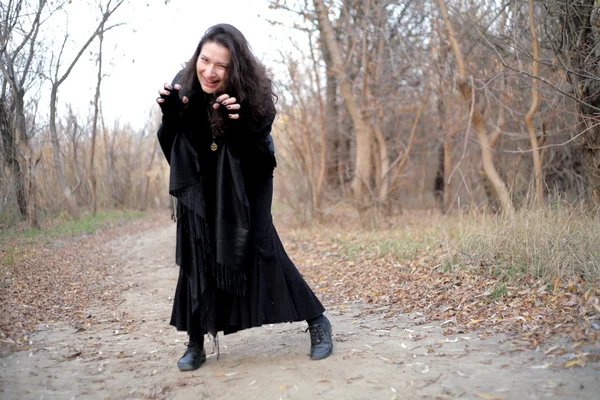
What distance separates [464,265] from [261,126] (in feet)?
9.13

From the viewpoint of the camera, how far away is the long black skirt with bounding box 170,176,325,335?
10.3 ft

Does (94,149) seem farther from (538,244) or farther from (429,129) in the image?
(538,244)

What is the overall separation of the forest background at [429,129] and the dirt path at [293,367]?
0.93 meters

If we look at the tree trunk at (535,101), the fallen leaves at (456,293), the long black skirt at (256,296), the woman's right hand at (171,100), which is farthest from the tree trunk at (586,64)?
the woman's right hand at (171,100)

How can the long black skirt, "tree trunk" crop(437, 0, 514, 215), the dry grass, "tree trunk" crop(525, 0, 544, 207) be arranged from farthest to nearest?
"tree trunk" crop(437, 0, 514, 215) < "tree trunk" crop(525, 0, 544, 207) < the dry grass < the long black skirt

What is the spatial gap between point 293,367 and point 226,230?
881 millimetres

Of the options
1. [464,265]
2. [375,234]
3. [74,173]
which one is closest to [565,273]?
[464,265]

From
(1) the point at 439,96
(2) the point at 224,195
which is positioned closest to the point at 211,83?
(2) the point at 224,195

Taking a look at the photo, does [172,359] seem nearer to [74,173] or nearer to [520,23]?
[520,23]

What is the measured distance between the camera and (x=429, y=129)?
1252cm

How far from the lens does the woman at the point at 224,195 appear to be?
3035 mm

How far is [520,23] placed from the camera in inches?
256

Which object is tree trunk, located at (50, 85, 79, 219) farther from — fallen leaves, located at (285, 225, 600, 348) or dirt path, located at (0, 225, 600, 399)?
dirt path, located at (0, 225, 600, 399)

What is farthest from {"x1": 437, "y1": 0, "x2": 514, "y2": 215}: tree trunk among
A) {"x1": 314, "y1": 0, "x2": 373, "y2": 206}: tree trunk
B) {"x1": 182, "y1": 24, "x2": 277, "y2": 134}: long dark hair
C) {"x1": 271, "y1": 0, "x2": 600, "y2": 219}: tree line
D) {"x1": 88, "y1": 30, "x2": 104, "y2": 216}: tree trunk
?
{"x1": 88, "y1": 30, "x2": 104, "y2": 216}: tree trunk
